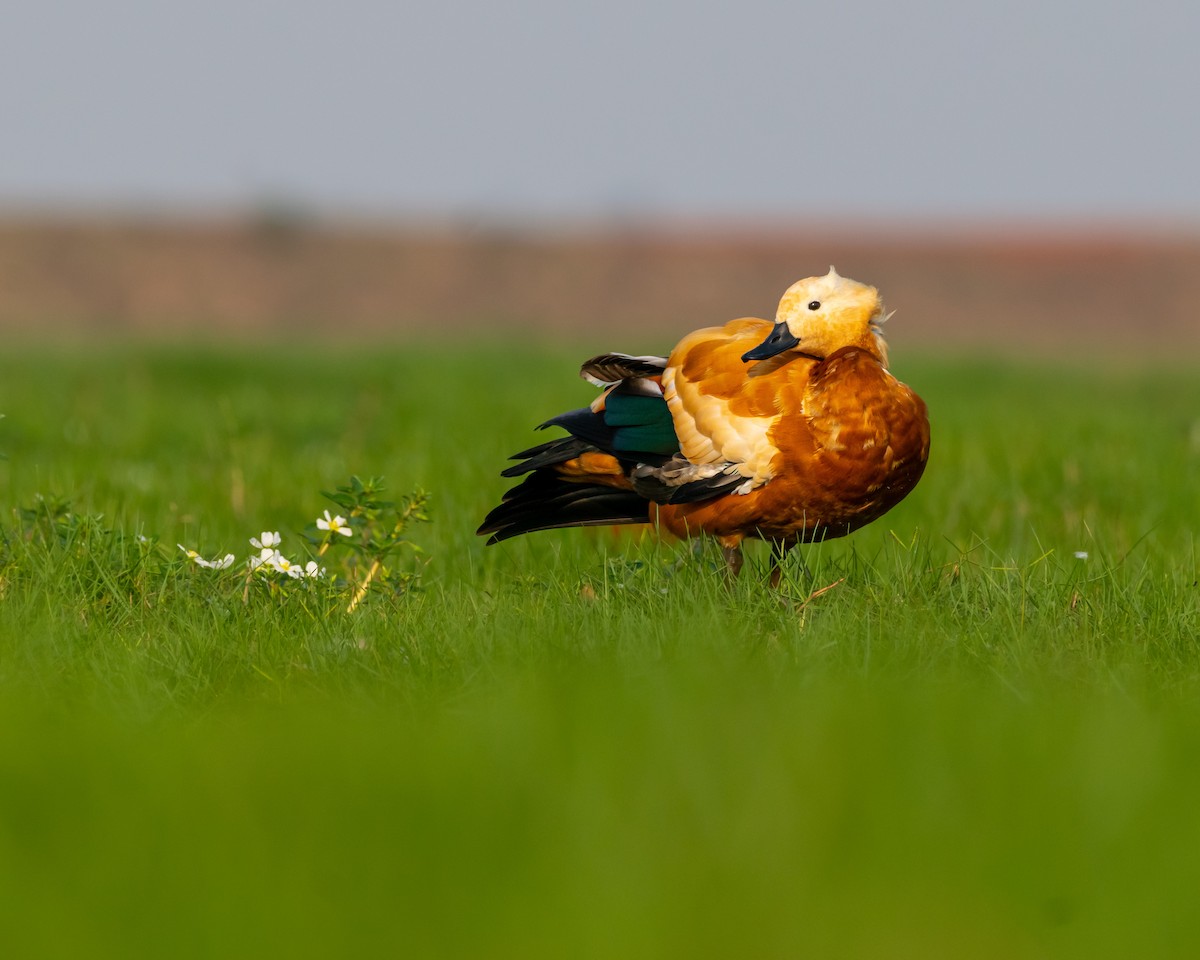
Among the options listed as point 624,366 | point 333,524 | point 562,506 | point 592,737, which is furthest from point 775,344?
point 592,737

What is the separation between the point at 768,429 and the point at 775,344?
0.81 feet

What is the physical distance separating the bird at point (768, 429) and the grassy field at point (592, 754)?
0.20m

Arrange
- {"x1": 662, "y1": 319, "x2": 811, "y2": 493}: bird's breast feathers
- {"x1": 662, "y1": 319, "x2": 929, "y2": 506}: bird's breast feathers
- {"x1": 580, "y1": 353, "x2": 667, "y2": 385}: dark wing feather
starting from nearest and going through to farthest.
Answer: {"x1": 662, "y1": 319, "x2": 929, "y2": 506}: bird's breast feathers → {"x1": 662, "y1": 319, "x2": 811, "y2": 493}: bird's breast feathers → {"x1": 580, "y1": 353, "x2": 667, "y2": 385}: dark wing feather

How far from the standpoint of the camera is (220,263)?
58.1 m

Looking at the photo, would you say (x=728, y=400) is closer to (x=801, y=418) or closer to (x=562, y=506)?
(x=801, y=418)

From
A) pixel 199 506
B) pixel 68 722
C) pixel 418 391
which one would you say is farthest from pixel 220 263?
pixel 68 722

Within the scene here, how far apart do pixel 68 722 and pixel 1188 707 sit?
2.26 meters

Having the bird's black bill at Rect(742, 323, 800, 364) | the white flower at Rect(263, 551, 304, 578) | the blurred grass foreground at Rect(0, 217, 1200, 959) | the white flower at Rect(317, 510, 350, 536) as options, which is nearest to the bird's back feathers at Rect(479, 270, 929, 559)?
the bird's black bill at Rect(742, 323, 800, 364)

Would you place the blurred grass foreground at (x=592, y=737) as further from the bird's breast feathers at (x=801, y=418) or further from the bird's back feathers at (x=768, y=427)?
the bird's breast feathers at (x=801, y=418)

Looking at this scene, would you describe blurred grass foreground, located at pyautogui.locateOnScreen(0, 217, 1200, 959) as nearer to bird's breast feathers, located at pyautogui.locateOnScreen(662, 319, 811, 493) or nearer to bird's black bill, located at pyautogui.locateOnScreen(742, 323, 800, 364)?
bird's breast feathers, located at pyautogui.locateOnScreen(662, 319, 811, 493)

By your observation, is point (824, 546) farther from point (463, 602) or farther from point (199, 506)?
point (199, 506)

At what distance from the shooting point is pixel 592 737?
2.44 m

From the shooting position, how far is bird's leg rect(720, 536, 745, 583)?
426 cm

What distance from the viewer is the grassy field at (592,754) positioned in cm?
191
